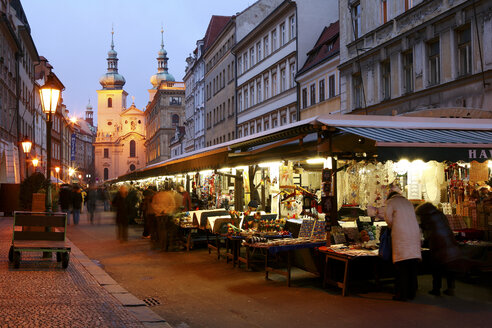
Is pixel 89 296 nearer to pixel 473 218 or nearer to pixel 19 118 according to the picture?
pixel 473 218

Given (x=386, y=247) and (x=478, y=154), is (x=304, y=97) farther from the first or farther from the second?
(x=386, y=247)

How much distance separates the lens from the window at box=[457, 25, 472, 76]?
19844 millimetres

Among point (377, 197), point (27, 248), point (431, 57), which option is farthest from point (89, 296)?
point (431, 57)

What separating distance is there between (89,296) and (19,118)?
113ft

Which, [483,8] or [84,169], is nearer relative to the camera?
[483,8]

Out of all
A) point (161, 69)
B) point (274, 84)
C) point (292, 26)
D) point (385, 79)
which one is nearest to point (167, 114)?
point (161, 69)

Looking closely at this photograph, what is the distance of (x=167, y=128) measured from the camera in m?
104

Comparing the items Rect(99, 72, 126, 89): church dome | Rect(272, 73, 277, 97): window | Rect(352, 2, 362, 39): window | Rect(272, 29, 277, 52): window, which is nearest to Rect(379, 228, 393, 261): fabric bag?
Rect(352, 2, 362, 39): window

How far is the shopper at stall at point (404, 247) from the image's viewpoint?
9.22 m

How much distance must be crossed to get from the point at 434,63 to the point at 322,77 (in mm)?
10443

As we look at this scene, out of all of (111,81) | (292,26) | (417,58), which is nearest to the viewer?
(417,58)

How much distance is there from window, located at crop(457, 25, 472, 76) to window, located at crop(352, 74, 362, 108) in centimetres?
721

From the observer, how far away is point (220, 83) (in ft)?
189

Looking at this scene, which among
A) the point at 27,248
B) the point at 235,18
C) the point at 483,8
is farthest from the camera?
the point at 235,18
